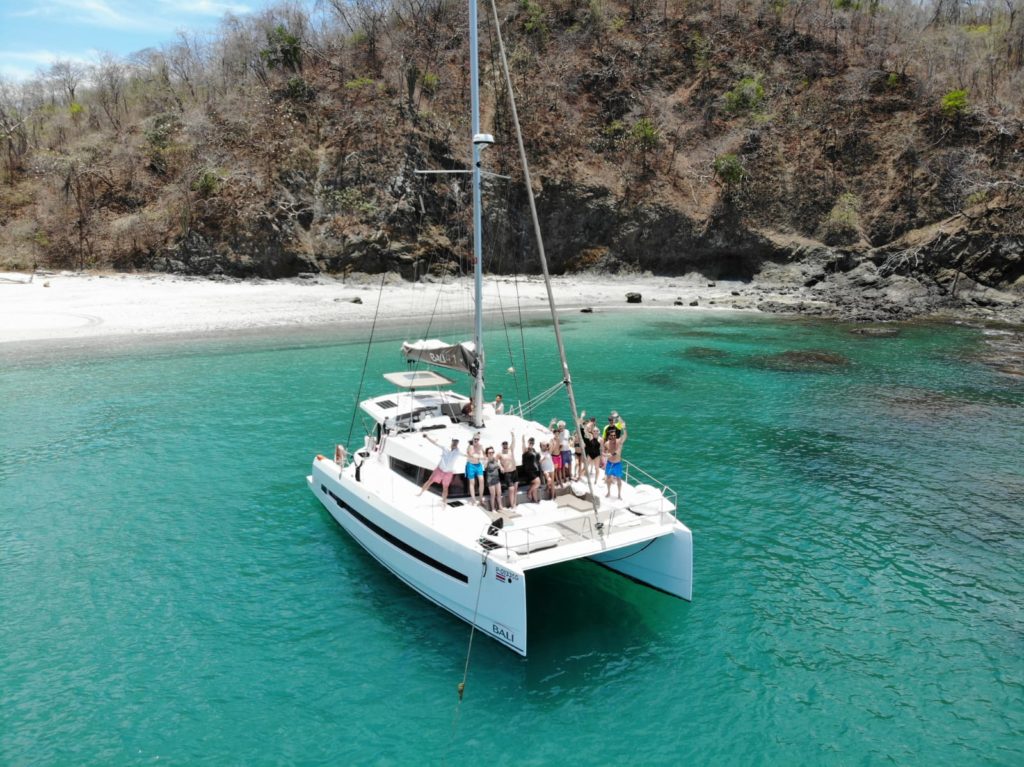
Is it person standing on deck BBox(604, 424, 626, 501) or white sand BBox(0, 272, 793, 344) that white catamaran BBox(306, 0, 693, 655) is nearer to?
person standing on deck BBox(604, 424, 626, 501)

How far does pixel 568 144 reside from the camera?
66.3 m

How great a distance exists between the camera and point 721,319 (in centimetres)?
5078

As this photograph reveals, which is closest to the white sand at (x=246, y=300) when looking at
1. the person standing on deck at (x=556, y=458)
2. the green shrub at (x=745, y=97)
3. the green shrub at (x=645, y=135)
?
the green shrub at (x=645, y=135)

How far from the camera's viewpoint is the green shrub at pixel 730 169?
62.4 m

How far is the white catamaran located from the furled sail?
1.9 inches

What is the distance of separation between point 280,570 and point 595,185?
5705 cm

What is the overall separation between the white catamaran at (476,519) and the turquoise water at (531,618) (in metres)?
0.76

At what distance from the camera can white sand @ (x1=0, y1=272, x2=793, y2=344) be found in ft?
133

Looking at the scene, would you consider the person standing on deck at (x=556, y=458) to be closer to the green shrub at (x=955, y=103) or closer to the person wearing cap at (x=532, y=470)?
the person wearing cap at (x=532, y=470)

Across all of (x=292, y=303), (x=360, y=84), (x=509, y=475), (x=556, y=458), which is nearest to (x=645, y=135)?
(x=360, y=84)

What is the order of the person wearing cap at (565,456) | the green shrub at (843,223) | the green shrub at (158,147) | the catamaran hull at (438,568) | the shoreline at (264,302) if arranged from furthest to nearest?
the green shrub at (843,223), the green shrub at (158,147), the shoreline at (264,302), the person wearing cap at (565,456), the catamaran hull at (438,568)

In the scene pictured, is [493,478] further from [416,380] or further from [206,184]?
[206,184]

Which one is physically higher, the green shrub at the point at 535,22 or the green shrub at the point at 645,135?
the green shrub at the point at 535,22

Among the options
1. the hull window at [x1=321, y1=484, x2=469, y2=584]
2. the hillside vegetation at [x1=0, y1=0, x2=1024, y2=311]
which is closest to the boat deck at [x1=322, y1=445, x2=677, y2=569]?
the hull window at [x1=321, y1=484, x2=469, y2=584]
